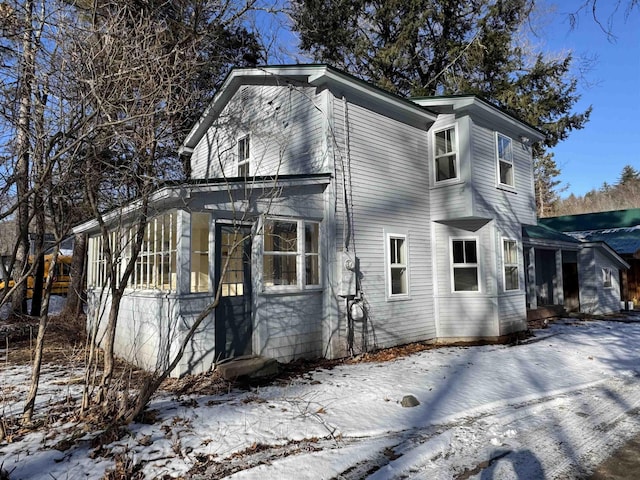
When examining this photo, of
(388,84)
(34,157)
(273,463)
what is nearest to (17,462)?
(273,463)

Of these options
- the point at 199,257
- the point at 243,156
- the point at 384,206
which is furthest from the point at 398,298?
the point at 243,156

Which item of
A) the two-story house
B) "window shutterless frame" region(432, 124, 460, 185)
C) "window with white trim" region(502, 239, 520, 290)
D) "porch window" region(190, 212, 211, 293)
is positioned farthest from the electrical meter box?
"window with white trim" region(502, 239, 520, 290)

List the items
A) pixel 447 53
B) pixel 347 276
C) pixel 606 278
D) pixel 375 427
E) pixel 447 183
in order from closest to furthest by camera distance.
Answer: pixel 375 427 → pixel 347 276 → pixel 447 183 → pixel 606 278 → pixel 447 53

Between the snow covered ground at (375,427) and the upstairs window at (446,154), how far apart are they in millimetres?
4972

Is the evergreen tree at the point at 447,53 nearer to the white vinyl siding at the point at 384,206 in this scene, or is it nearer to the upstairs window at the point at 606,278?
the upstairs window at the point at 606,278

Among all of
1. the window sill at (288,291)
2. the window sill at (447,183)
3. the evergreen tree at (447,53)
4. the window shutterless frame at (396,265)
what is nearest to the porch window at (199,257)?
the window sill at (288,291)

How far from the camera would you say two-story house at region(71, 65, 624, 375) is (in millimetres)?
6832

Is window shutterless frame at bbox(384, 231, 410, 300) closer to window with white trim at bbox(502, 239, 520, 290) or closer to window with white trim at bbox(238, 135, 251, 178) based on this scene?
window with white trim at bbox(502, 239, 520, 290)

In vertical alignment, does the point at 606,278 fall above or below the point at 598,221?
below

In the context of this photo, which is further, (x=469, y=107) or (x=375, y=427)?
(x=469, y=107)

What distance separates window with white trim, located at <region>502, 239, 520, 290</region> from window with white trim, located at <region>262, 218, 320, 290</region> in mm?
5551

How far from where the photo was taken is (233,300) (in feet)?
23.0

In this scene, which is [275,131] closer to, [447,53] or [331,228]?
[331,228]

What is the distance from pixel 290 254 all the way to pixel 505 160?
7.09 m
